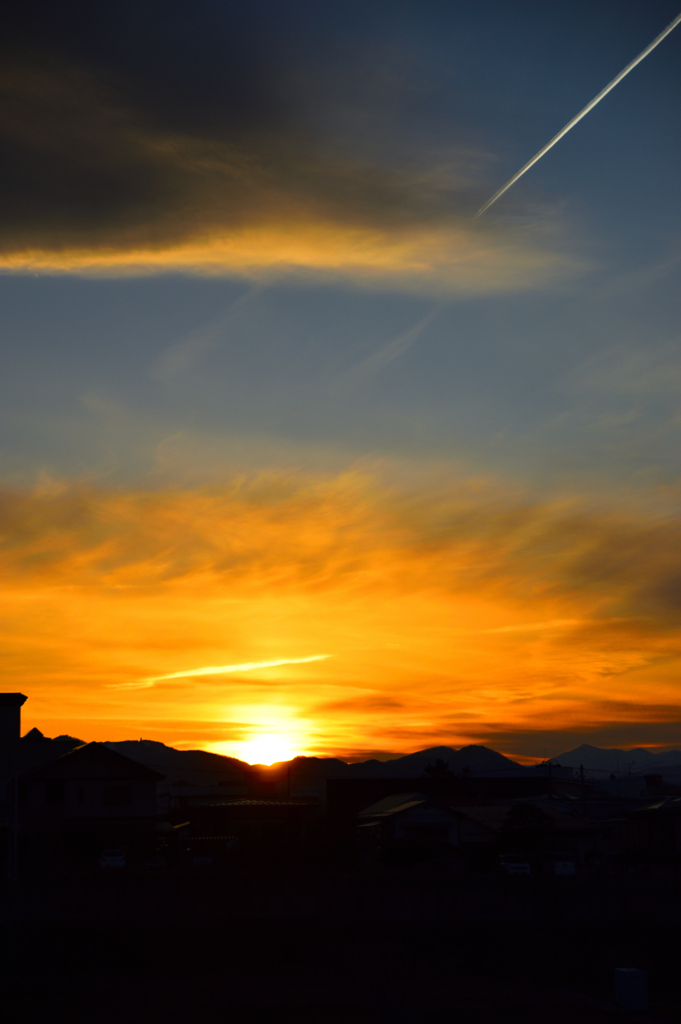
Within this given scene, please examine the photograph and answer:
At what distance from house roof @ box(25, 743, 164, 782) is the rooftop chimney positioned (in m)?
6.67

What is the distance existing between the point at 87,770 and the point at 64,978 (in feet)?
152

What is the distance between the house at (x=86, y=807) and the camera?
64.4 m

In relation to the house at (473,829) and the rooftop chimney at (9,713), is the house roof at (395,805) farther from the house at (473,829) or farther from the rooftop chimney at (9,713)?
the rooftop chimney at (9,713)

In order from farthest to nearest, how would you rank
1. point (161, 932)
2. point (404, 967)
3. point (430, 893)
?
1. point (430, 893)
2. point (161, 932)
3. point (404, 967)

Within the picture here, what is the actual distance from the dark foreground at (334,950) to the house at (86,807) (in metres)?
33.3

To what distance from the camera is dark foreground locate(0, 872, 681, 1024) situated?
1977 cm

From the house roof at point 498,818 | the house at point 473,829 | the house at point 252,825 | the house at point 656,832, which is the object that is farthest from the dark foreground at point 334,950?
the house at point 252,825

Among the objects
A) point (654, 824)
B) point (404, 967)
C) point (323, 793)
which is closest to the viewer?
point (404, 967)

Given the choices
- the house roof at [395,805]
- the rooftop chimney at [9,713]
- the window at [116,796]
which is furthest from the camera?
the house roof at [395,805]

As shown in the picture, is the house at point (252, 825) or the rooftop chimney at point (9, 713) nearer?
the rooftop chimney at point (9, 713)

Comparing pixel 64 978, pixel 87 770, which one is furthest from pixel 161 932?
pixel 87 770

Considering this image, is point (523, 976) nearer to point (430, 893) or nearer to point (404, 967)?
point (404, 967)

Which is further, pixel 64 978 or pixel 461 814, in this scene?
pixel 461 814

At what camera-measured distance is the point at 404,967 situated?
982 inches
